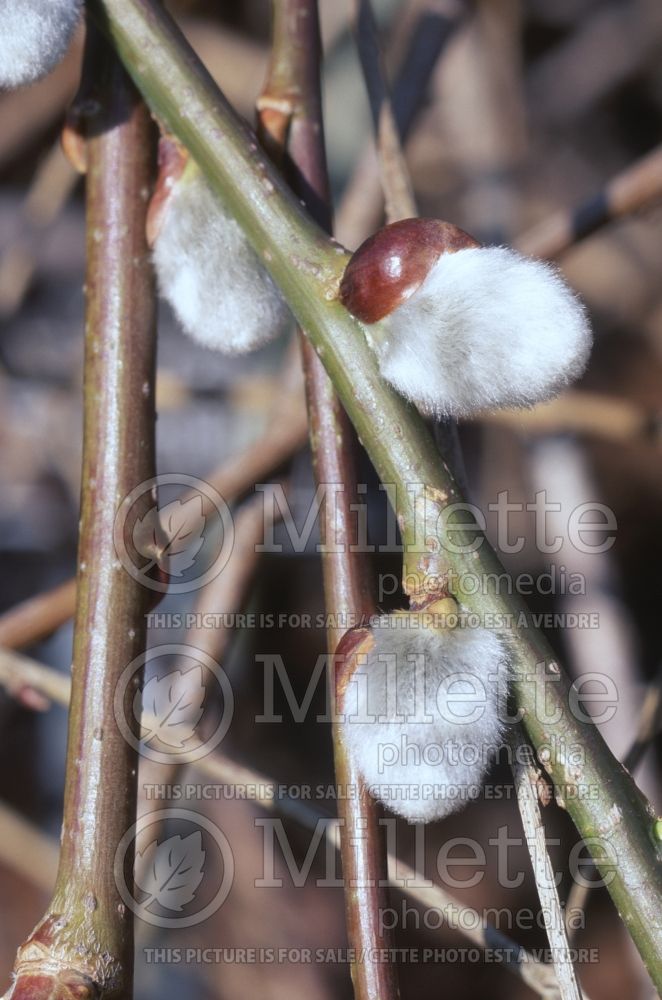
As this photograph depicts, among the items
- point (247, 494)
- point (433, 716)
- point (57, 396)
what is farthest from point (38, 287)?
point (433, 716)

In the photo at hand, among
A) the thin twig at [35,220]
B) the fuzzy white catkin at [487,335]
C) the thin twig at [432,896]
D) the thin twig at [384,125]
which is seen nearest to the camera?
the fuzzy white catkin at [487,335]

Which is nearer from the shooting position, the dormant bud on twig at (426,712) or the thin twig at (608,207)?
the dormant bud on twig at (426,712)

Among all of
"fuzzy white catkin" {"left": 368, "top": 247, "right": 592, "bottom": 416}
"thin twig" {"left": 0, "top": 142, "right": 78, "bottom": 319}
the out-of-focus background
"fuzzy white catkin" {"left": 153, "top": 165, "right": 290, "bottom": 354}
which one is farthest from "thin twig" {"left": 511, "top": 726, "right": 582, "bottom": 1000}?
→ "thin twig" {"left": 0, "top": 142, "right": 78, "bottom": 319}

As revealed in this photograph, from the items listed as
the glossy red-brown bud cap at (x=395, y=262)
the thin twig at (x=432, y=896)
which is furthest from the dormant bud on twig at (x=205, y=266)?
the thin twig at (x=432, y=896)

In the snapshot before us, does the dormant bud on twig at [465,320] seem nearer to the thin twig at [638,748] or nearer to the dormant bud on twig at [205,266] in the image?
the dormant bud on twig at [205,266]

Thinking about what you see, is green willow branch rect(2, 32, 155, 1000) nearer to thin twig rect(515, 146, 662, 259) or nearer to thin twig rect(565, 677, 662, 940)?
thin twig rect(565, 677, 662, 940)

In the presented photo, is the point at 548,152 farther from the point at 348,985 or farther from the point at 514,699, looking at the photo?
the point at 514,699

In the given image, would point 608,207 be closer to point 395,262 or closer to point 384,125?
point 384,125

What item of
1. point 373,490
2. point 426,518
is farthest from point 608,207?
point 426,518
